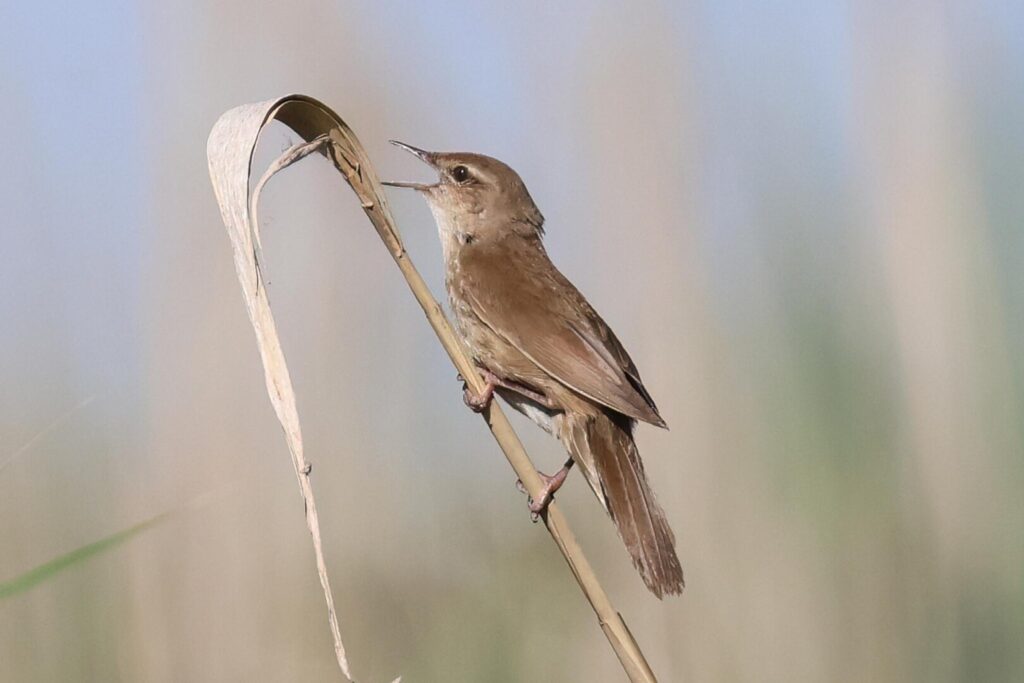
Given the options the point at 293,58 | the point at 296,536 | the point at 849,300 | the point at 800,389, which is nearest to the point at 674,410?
the point at 800,389

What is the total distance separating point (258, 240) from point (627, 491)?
95 cm

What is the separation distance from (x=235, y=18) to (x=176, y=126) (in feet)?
0.98

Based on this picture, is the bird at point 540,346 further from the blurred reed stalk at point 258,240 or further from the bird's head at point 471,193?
the blurred reed stalk at point 258,240

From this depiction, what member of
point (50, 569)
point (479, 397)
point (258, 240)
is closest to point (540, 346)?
point (479, 397)

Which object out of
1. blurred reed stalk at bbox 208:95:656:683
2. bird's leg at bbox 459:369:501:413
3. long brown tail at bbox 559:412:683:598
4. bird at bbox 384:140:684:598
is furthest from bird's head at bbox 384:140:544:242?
blurred reed stalk at bbox 208:95:656:683

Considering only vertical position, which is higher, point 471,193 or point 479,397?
point 471,193

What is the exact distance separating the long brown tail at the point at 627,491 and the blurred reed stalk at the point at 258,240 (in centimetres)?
36

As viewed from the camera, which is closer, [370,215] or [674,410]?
[370,215]

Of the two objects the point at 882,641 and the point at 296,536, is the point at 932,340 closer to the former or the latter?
the point at 882,641

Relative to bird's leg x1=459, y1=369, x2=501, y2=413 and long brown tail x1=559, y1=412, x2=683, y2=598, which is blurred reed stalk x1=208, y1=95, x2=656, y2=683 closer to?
bird's leg x1=459, y1=369, x2=501, y2=413

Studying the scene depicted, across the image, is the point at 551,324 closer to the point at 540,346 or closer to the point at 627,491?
the point at 540,346

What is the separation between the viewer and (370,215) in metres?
1.64

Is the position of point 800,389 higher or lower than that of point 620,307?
lower

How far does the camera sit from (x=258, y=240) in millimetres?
1441
